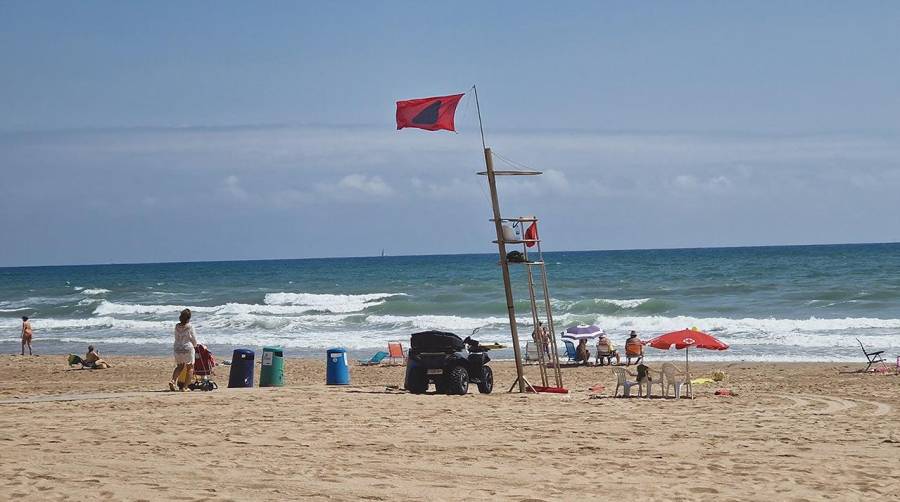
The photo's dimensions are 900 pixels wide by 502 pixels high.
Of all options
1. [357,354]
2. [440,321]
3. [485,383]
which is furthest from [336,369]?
[440,321]

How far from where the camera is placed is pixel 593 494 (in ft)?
25.0

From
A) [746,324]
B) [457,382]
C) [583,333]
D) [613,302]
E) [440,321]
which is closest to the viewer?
[457,382]

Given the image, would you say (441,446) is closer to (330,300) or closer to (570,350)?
(570,350)

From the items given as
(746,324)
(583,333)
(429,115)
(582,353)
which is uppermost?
(429,115)

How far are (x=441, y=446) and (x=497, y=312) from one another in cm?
3193

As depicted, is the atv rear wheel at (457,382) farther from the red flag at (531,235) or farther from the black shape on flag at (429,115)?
the black shape on flag at (429,115)

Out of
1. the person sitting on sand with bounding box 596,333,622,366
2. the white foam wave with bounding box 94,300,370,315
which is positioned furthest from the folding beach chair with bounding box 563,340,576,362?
the white foam wave with bounding box 94,300,370,315

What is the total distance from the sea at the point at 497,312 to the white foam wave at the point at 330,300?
110 mm

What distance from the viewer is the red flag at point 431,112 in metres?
14.3

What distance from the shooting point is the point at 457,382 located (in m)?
14.9

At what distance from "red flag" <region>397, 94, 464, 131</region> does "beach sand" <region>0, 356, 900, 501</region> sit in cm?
373

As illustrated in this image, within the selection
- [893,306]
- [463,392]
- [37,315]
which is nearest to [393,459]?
[463,392]

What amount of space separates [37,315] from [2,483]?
4347 cm

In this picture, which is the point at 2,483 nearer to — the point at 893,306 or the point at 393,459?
the point at 393,459
